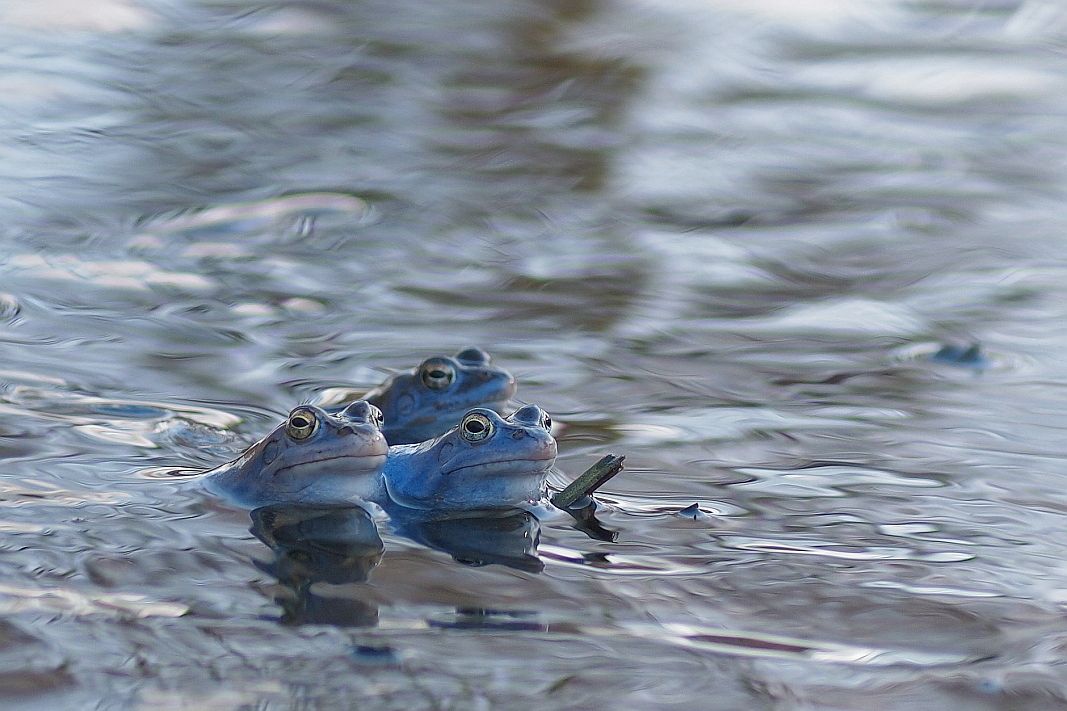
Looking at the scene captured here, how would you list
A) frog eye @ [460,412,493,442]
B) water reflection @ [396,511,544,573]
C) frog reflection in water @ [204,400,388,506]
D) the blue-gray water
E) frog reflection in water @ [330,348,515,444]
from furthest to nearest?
frog reflection in water @ [330,348,515,444] → frog eye @ [460,412,493,442] → frog reflection in water @ [204,400,388,506] → water reflection @ [396,511,544,573] → the blue-gray water

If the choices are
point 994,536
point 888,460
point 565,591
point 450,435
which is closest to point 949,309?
point 888,460

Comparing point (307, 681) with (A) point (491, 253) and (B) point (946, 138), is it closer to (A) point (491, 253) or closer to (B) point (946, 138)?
(A) point (491, 253)

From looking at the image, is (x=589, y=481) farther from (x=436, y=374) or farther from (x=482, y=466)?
(x=436, y=374)

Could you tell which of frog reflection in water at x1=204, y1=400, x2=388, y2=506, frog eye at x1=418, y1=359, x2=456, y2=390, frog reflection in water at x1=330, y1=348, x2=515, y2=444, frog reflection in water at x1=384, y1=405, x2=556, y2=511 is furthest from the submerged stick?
frog eye at x1=418, y1=359, x2=456, y2=390

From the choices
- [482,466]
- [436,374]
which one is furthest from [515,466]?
[436,374]

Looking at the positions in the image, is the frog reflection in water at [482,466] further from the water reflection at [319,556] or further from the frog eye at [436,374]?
the frog eye at [436,374]

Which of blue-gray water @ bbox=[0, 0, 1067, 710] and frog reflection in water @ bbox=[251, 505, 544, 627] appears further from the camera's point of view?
frog reflection in water @ bbox=[251, 505, 544, 627]

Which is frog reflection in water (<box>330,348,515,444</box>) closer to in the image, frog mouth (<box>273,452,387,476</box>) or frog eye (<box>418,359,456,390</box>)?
frog eye (<box>418,359,456,390</box>)
